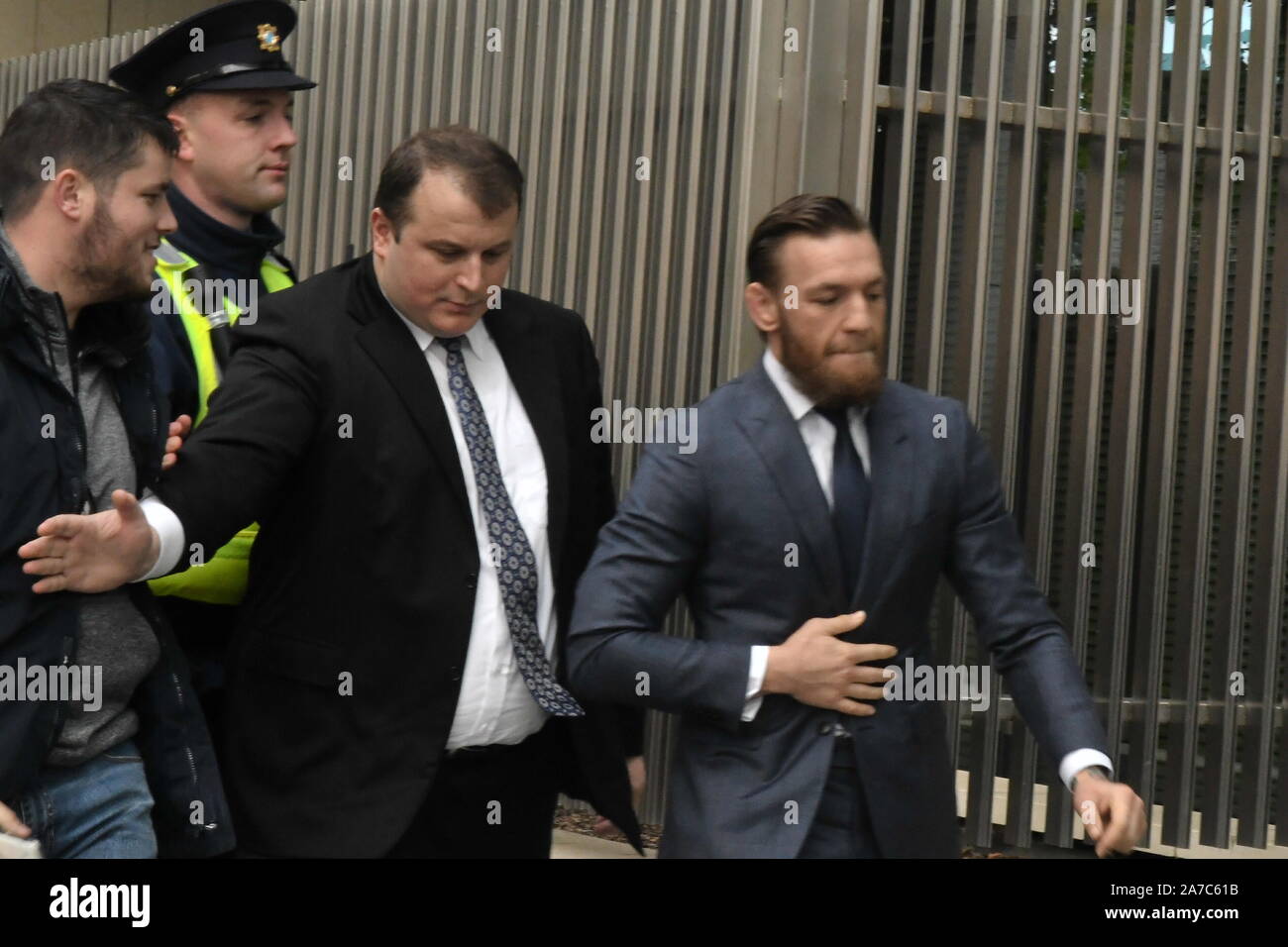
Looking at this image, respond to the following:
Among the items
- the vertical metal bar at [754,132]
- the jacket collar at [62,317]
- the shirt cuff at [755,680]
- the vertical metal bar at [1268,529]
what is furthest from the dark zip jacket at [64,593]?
the vertical metal bar at [1268,529]

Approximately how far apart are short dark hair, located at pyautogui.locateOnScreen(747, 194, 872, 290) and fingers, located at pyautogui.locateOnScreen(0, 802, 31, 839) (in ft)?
4.39

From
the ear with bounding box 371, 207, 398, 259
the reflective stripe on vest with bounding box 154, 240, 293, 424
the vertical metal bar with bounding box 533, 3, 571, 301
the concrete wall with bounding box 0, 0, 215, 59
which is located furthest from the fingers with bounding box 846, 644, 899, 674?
the concrete wall with bounding box 0, 0, 215, 59

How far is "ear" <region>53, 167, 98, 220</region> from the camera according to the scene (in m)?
2.72

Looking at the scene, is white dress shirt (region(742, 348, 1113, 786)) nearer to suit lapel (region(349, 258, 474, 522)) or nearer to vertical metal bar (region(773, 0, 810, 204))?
suit lapel (region(349, 258, 474, 522))

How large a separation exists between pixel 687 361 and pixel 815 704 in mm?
2826

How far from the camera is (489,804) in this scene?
3.08 metres

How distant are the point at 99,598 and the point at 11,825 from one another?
0.39 metres

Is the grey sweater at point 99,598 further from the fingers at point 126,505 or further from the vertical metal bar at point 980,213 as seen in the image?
the vertical metal bar at point 980,213

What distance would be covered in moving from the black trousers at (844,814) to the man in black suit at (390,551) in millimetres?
553

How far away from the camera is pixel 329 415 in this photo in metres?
2.95

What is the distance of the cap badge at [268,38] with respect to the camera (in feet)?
11.6

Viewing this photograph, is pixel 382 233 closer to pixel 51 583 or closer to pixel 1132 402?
pixel 51 583

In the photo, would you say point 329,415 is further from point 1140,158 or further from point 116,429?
point 1140,158

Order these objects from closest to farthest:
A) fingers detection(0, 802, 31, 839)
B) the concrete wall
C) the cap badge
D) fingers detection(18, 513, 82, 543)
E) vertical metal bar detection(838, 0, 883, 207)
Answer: fingers detection(0, 802, 31, 839) < fingers detection(18, 513, 82, 543) < the cap badge < vertical metal bar detection(838, 0, 883, 207) < the concrete wall
